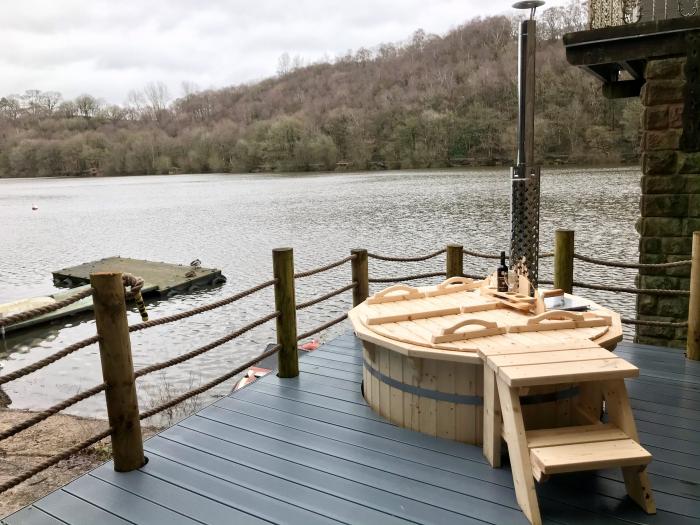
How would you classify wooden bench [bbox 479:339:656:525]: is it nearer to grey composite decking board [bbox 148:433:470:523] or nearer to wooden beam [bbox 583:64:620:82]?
grey composite decking board [bbox 148:433:470:523]

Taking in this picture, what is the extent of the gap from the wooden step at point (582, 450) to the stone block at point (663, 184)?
4.85m

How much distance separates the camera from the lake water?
13883 mm

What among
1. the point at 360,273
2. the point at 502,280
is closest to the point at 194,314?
the point at 360,273

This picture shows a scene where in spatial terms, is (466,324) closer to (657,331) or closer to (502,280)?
(502,280)

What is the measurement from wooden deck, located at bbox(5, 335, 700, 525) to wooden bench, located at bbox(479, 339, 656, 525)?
0.16 m

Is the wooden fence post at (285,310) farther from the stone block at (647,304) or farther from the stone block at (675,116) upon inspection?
the stone block at (675,116)

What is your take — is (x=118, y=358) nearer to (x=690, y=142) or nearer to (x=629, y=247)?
(x=690, y=142)

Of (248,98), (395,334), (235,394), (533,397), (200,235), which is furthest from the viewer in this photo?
(248,98)

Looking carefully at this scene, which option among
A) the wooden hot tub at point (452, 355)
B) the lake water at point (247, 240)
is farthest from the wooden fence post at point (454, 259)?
the lake water at point (247, 240)

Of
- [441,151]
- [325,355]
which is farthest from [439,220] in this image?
[441,151]

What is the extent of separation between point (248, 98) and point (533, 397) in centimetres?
13631

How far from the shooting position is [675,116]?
6473mm

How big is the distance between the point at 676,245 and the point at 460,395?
4.84 m

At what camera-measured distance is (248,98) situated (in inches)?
5157
